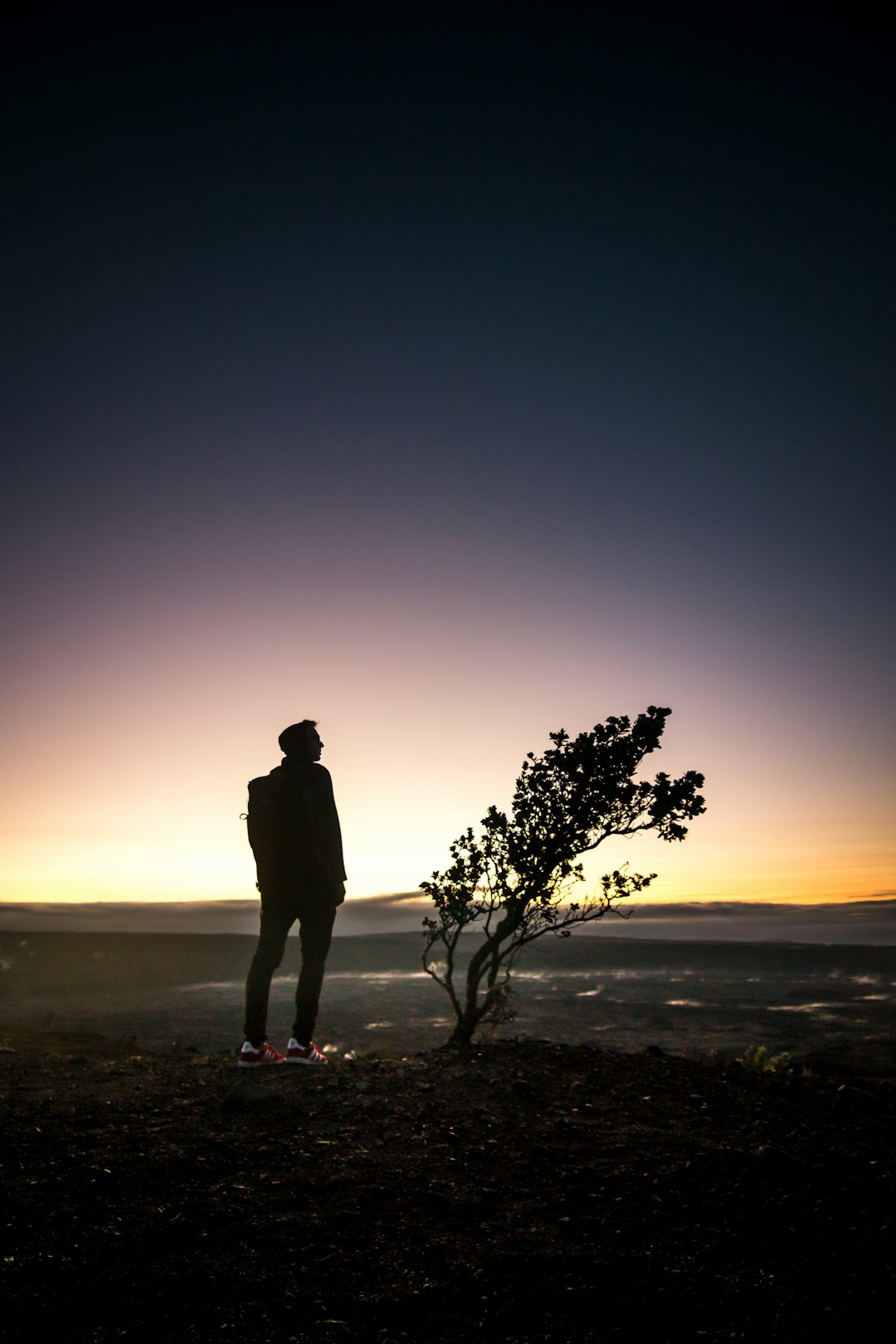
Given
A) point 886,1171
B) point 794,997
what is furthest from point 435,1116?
point 794,997

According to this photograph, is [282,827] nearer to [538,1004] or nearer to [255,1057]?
[255,1057]

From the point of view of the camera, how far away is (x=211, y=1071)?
26.1 feet

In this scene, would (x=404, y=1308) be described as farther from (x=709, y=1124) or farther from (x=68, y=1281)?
(x=709, y=1124)

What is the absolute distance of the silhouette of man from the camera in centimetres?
848

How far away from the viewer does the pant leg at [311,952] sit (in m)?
8.53

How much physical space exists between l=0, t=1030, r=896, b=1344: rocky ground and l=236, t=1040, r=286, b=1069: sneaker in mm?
1156

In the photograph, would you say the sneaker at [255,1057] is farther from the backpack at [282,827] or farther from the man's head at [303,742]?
the man's head at [303,742]

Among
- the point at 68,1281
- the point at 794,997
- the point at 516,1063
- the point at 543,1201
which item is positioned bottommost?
the point at 794,997

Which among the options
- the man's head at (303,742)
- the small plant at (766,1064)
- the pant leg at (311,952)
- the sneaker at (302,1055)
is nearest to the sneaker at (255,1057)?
the sneaker at (302,1055)

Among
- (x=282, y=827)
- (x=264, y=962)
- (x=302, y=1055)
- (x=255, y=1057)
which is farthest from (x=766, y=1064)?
(x=282, y=827)

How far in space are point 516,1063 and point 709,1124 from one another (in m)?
2.74

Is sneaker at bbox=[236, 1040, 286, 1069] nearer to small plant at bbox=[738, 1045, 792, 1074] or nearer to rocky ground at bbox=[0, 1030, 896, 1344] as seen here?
rocky ground at bbox=[0, 1030, 896, 1344]

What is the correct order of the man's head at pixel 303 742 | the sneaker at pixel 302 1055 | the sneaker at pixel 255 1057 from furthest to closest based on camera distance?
the man's head at pixel 303 742
the sneaker at pixel 302 1055
the sneaker at pixel 255 1057

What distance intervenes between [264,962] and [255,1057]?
3.31 ft
